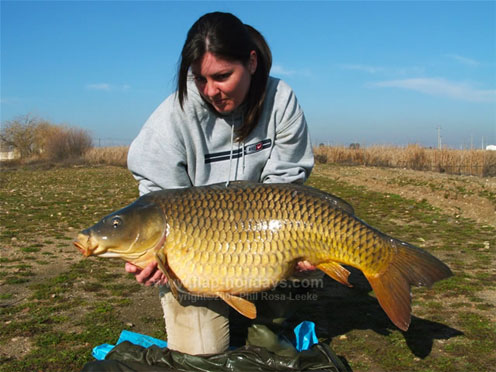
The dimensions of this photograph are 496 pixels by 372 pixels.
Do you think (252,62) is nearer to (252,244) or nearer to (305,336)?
(252,244)

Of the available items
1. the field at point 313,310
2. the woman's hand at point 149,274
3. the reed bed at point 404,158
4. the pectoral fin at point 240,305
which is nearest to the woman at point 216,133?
the woman's hand at point 149,274

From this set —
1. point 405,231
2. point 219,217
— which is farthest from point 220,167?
point 405,231

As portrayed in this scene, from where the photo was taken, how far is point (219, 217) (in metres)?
1.94

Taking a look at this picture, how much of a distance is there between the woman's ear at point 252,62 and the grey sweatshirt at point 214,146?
23cm

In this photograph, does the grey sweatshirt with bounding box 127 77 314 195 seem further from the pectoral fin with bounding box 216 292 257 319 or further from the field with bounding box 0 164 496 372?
the field with bounding box 0 164 496 372

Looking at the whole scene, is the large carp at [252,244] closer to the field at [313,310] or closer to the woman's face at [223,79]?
the woman's face at [223,79]

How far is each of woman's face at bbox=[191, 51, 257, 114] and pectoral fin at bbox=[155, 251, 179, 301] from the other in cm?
77

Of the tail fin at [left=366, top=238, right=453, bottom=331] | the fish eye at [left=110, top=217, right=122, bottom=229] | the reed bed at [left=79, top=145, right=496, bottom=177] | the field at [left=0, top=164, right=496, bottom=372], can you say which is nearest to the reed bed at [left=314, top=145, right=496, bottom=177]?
the reed bed at [left=79, top=145, right=496, bottom=177]

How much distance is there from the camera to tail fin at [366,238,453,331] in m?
1.88

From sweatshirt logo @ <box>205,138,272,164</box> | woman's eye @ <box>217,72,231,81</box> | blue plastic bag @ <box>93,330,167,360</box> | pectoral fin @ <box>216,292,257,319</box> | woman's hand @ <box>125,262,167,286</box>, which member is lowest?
blue plastic bag @ <box>93,330,167,360</box>

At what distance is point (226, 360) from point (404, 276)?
2.71 ft

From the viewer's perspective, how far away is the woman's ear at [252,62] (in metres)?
2.25

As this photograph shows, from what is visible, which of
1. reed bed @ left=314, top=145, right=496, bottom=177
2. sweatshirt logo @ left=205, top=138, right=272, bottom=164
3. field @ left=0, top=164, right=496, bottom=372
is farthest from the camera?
reed bed @ left=314, top=145, right=496, bottom=177

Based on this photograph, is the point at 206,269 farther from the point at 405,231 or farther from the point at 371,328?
the point at 405,231
